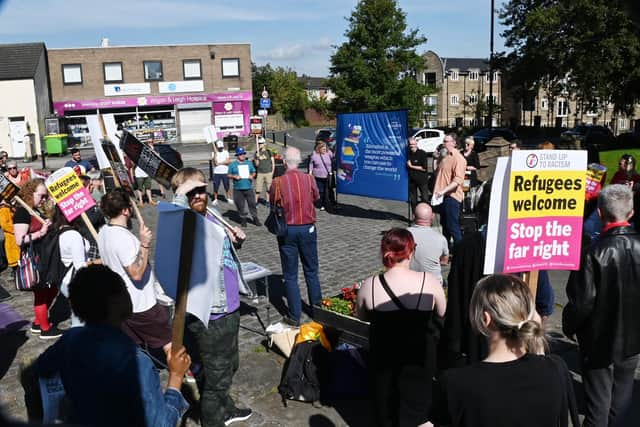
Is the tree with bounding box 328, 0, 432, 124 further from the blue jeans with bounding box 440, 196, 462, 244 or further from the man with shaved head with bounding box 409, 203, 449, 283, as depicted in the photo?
the man with shaved head with bounding box 409, 203, 449, 283

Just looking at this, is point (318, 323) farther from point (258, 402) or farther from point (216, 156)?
point (216, 156)

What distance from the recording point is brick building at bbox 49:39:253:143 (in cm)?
4500

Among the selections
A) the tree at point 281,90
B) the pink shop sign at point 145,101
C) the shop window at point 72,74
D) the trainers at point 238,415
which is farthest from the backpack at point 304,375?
the tree at point 281,90

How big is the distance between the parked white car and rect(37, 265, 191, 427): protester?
101 ft

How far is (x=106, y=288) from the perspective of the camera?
107 inches

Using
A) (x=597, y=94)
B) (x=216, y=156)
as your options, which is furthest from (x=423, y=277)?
(x=597, y=94)

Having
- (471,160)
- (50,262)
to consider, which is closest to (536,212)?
(50,262)

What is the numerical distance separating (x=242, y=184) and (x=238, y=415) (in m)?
8.38

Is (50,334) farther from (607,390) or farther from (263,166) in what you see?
(263,166)

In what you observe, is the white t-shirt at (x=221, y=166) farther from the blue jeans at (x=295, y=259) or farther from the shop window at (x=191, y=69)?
the shop window at (x=191, y=69)

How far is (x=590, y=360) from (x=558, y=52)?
28.2 metres

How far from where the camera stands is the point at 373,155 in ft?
43.7

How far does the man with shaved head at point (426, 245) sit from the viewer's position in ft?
18.0

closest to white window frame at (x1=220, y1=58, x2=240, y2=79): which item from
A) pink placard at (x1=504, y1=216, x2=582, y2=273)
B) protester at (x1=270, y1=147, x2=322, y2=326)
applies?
protester at (x1=270, y1=147, x2=322, y2=326)
